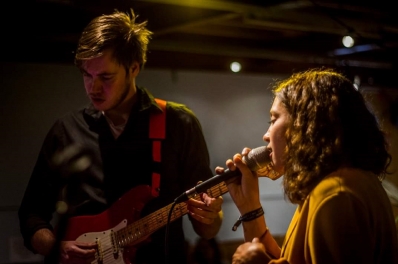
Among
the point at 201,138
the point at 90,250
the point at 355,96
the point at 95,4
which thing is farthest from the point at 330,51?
the point at 355,96

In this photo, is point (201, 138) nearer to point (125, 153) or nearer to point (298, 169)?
point (125, 153)

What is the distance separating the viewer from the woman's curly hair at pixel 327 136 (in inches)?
63.8

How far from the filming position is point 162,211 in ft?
8.25

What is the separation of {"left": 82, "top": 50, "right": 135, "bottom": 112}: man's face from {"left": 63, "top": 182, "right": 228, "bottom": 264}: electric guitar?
387 millimetres

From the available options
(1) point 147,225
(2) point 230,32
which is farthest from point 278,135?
(2) point 230,32

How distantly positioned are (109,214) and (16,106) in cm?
282

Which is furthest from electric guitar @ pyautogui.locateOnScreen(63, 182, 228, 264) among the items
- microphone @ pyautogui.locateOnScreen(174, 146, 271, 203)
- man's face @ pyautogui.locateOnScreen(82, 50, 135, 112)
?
microphone @ pyautogui.locateOnScreen(174, 146, 271, 203)

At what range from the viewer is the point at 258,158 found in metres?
1.92

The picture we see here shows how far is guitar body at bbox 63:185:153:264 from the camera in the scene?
2.59 metres

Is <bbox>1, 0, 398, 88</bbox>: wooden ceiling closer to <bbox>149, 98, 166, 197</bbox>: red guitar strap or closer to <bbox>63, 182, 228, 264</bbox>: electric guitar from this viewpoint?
<bbox>149, 98, 166, 197</bbox>: red guitar strap

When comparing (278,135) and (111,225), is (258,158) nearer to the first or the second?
(278,135)

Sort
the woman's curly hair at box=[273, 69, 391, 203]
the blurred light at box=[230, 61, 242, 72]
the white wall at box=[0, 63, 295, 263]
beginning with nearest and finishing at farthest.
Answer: the woman's curly hair at box=[273, 69, 391, 203]
the white wall at box=[0, 63, 295, 263]
the blurred light at box=[230, 61, 242, 72]

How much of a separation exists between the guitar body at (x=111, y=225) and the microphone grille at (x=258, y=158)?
2.40ft

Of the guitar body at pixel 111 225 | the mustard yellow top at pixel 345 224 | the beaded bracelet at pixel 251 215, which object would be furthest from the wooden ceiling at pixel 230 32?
the mustard yellow top at pixel 345 224
